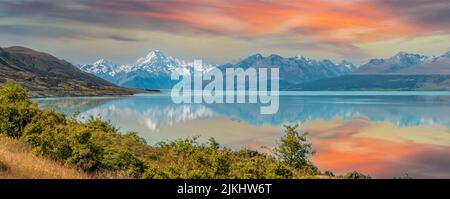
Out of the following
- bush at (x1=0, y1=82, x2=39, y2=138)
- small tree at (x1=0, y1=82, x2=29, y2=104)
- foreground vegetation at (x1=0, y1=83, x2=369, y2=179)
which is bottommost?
foreground vegetation at (x1=0, y1=83, x2=369, y2=179)

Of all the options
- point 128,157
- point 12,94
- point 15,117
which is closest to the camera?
point 128,157

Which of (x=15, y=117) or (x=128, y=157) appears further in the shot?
(x=15, y=117)

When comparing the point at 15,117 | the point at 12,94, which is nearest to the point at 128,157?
the point at 15,117

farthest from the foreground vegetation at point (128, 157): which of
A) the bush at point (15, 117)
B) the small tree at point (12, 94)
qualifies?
the small tree at point (12, 94)

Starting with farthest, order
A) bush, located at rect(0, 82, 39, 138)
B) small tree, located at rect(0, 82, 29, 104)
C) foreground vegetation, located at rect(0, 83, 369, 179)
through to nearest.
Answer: small tree, located at rect(0, 82, 29, 104)
bush, located at rect(0, 82, 39, 138)
foreground vegetation, located at rect(0, 83, 369, 179)

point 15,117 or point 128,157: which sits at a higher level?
point 15,117

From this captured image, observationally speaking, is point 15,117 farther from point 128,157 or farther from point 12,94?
point 128,157

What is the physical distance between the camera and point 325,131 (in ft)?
404

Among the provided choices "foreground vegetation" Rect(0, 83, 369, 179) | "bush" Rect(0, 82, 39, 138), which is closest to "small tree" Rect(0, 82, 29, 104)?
"bush" Rect(0, 82, 39, 138)

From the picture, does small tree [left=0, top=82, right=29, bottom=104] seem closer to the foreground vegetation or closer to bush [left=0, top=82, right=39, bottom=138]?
bush [left=0, top=82, right=39, bottom=138]

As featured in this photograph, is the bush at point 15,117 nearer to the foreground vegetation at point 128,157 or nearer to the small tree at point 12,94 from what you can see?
the foreground vegetation at point 128,157
